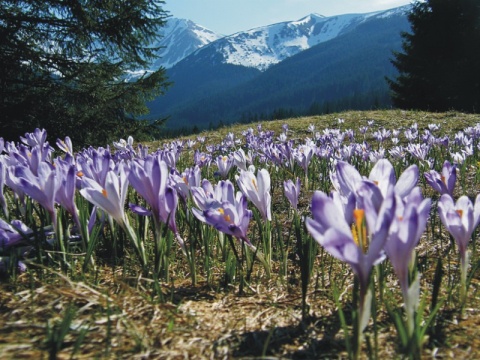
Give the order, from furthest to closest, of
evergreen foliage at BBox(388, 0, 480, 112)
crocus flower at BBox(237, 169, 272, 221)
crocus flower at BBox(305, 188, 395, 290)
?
evergreen foliage at BBox(388, 0, 480, 112) → crocus flower at BBox(237, 169, 272, 221) → crocus flower at BBox(305, 188, 395, 290)

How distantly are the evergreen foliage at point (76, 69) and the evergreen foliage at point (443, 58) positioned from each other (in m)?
19.7

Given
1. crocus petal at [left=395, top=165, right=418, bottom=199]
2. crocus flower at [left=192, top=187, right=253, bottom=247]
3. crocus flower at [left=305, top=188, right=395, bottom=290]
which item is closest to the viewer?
crocus flower at [left=305, top=188, right=395, bottom=290]

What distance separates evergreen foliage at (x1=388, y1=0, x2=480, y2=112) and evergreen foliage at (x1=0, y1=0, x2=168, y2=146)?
1970 cm

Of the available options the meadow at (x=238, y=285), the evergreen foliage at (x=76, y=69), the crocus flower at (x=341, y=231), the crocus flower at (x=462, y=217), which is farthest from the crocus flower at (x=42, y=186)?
the evergreen foliage at (x=76, y=69)

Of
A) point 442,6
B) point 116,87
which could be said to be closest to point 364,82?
point 442,6

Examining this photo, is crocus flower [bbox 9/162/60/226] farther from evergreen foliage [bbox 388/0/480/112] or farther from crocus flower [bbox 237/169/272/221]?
evergreen foliage [bbox 388/0/480/112]

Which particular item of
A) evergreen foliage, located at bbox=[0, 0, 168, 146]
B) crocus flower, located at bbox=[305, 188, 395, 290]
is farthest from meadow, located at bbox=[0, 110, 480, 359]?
evergreen foliage, located at bbox=[0, 0, 168, 146]

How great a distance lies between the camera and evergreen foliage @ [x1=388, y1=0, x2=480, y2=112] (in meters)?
24.5

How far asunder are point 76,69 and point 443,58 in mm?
23975

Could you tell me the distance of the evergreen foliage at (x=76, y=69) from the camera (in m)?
10.2

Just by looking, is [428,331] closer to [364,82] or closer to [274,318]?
[274,318]

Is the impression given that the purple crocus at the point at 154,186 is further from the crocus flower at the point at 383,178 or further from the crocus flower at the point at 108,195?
the crocus flower at the point at 383,178

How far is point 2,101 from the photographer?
1006 cm

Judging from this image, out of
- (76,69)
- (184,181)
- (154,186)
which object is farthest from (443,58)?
(154,186)
